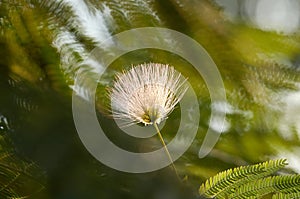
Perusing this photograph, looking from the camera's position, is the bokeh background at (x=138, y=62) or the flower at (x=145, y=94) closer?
the flower at (x=145, y=94)

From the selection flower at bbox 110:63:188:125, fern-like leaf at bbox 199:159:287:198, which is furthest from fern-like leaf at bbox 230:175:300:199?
flower at bbox 110:63:188:125

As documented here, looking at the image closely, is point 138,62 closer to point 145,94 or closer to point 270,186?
point 145,94

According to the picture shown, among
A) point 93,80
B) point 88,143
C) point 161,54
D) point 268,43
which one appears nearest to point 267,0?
point 268,43

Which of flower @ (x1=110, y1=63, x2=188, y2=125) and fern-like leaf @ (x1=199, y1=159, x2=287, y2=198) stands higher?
flower @ (x1=110, y1=63, x2=188, y2=125)

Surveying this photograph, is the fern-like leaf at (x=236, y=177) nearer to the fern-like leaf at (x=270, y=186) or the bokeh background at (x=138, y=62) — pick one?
the fern-like leaf at (x=270, y=186)

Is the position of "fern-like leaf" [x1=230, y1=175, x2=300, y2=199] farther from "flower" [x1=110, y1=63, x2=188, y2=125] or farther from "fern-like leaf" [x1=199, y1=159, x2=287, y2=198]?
"flower" [x1=110, y1=63, x2=188, y2=125]

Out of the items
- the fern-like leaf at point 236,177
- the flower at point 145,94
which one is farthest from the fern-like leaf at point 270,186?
the flower at point 145,94
